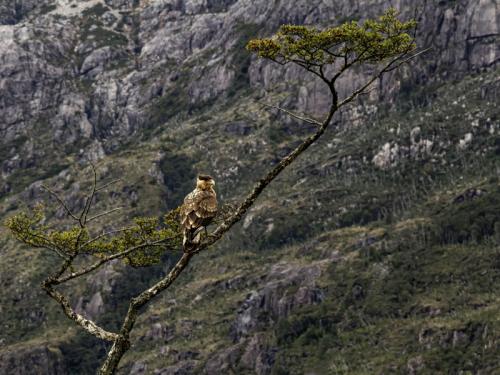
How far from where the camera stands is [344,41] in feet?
91.8

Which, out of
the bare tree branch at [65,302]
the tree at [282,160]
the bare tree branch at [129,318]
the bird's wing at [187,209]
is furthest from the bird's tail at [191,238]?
the bare tree branch at [65,302]

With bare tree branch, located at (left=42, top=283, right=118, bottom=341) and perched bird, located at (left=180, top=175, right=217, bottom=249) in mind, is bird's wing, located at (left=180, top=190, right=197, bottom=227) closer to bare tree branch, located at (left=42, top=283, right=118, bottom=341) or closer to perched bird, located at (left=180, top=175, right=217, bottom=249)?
perched bird, located at (left=180, top=175, right=217, bottom=249)

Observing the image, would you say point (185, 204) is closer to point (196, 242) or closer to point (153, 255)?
point (196, 242)

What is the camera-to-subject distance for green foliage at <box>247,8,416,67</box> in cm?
2712

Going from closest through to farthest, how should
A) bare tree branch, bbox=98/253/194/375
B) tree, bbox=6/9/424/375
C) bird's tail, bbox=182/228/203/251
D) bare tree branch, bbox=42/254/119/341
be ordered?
bird's tail, bbox=182/228/203/251
bare tree branch, bbox=98/253/194/375
bare tree branch, bbox=42/254/119/341
tree, bbox=6/9/424/375

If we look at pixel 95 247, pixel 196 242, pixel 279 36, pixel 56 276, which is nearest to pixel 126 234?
pixel 95 247

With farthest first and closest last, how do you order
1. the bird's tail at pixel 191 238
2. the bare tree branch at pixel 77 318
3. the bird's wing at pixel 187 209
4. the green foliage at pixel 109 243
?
the green foliage at pixel 109 243 → the bare tree branch at pixel 77 318 → the bird's wing at pixel 187 209 → the bird's tail at pixel 191 238

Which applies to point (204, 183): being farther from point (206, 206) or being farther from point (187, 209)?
point (187, 209)

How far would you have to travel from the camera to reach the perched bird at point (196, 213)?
2331 centimetres

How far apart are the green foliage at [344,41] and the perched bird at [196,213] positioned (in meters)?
6.17

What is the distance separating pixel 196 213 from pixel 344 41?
923cm

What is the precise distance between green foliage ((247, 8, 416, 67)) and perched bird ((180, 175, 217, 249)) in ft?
20.3

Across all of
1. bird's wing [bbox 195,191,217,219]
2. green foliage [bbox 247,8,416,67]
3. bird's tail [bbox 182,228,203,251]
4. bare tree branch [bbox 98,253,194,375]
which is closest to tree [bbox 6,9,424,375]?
green foliage [bbox 247,8,416,67]

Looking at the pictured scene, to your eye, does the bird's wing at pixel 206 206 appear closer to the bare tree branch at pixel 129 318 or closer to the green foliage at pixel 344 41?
the bare tree branch at pixel 129 318
